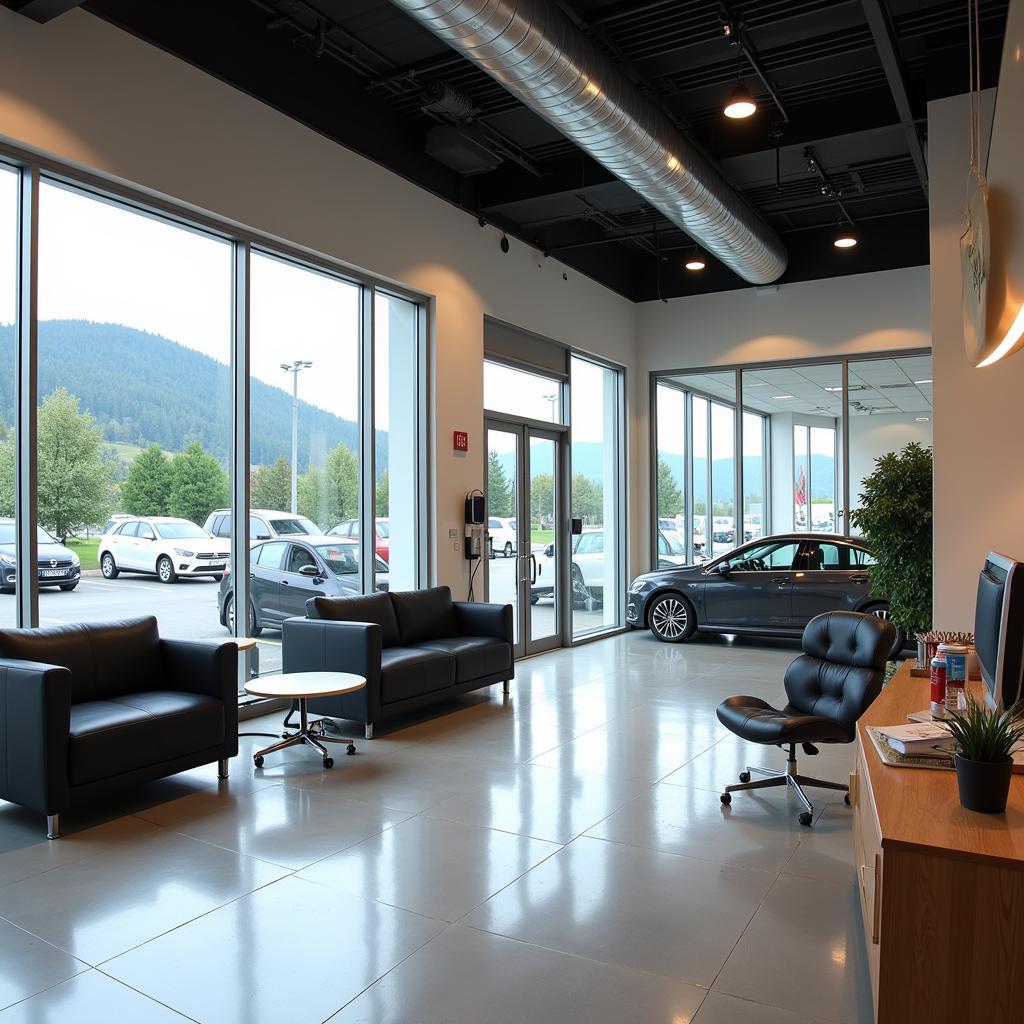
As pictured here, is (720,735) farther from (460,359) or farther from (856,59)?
(856,59)

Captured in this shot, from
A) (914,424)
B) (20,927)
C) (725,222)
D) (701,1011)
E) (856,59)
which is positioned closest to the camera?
(701,1011)

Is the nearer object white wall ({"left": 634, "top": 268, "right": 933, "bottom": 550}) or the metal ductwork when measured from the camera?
the metal ductwork

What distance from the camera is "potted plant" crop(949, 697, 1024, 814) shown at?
207cm

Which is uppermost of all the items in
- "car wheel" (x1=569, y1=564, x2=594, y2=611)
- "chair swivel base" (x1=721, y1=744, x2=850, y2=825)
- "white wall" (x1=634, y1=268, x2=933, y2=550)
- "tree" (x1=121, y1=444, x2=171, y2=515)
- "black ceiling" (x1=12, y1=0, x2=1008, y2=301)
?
"black ceiling" (x1=12, y1=0, x2=1008, y2=301)

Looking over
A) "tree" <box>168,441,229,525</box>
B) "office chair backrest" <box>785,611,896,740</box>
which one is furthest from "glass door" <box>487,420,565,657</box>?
"office chair backrest" <box>785,611,896,740</box>

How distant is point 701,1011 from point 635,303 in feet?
30.2

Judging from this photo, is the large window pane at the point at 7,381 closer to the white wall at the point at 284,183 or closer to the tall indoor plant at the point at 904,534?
the white wall at the point at 284,183

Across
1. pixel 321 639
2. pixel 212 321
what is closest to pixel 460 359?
pixel 212 321

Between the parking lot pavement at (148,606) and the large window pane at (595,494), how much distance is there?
4397 millimetres

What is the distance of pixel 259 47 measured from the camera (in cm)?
558

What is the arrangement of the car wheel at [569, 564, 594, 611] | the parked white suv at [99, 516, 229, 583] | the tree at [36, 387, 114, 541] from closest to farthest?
the tree at [36, 387, 114, 541]
the parked white suv at [99, 516, 229, 583]
the car wheel at [569, 564, 594, 611]

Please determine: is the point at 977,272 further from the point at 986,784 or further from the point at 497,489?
the point at 497,489

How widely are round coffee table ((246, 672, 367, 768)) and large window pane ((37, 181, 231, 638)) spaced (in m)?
0.93

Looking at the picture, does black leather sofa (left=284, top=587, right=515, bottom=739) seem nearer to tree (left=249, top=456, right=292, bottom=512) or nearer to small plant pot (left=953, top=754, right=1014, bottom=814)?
tree (left=249, top=456, right=292, bottom=512)
